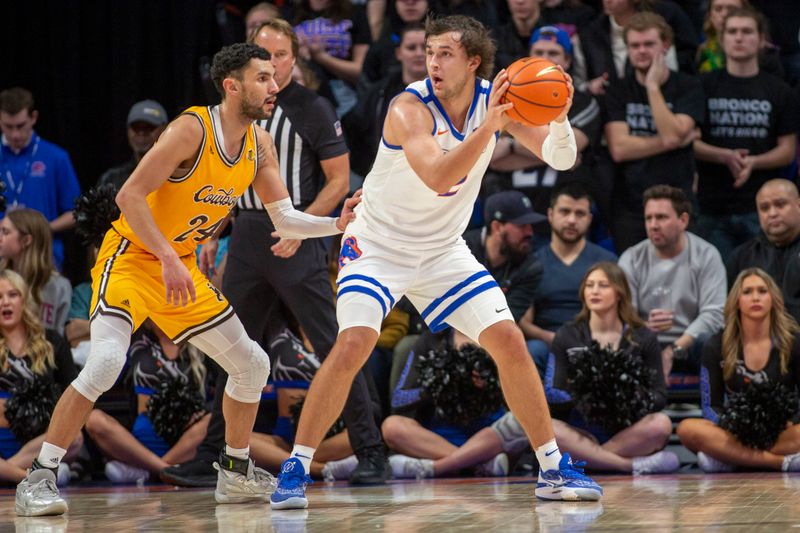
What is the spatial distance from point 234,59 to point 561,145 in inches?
54.8

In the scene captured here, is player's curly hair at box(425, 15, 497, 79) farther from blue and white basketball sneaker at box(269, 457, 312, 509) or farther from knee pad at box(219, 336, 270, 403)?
blue and white basketball sneaker at box(269, 457, 312, 509)

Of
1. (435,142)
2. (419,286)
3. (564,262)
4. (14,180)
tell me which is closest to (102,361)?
(419,286)

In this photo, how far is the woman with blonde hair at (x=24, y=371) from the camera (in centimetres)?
677

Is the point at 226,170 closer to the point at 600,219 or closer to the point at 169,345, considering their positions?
the point at 169,345

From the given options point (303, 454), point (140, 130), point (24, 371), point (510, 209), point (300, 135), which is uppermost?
point (140, 130)

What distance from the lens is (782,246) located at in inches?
291

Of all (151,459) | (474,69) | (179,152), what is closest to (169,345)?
(151,459)

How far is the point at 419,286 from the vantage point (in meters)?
5.13

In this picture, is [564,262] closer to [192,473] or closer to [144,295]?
[192,473]

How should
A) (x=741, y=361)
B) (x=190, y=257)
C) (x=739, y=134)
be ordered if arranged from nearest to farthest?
(x=190, y=257) < (x=741, y=361) < (x=739, y=134)

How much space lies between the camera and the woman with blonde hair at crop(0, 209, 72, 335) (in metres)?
7.59

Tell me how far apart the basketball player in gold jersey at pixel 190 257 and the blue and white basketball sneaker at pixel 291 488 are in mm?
508

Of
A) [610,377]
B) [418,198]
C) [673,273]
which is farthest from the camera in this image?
[673,273]

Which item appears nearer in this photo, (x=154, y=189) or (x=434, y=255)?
(x=154, y=189)
